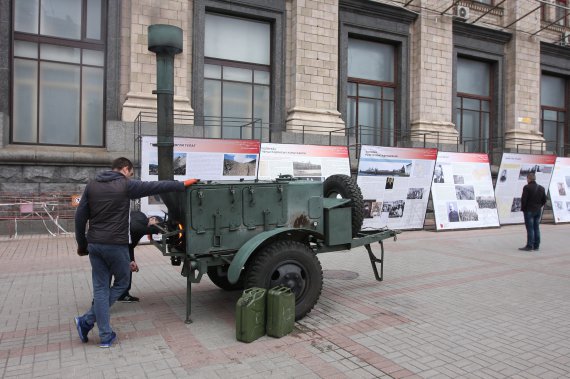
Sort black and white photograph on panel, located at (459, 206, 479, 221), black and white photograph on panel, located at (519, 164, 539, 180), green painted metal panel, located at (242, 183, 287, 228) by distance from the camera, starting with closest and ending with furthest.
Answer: green painted metal panel, located at (242, 183, 287, 228) → black and white photograph on panel, located at (459, 206, 479, 221) → black and white photograph on panel, located at (519, 164, 539, 180)

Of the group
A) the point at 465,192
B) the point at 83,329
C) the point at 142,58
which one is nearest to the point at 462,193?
the point at 465,192

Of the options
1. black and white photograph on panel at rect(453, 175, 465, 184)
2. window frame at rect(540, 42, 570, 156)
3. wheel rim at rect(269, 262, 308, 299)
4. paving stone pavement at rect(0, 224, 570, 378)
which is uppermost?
window frame at rect(540, 42, 570, 156)

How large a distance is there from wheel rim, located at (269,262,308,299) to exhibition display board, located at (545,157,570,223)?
611 inches

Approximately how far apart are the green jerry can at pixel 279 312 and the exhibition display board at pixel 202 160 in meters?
6.28

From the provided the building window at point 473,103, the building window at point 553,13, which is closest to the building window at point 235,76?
the building window at point 473,103

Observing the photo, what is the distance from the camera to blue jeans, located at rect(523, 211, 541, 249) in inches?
447

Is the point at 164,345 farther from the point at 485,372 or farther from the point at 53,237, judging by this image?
the point at 53,237

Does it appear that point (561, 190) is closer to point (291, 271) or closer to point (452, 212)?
point (452, 212)

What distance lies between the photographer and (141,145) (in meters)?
11.2

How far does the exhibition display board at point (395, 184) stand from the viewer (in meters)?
13.7

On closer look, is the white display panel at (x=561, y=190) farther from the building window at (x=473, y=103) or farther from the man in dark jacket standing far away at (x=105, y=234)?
the man in dark jacket standing far away at (x=105, y=234)

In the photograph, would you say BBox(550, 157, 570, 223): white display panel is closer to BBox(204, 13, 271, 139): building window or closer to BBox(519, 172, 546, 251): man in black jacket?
BBox(519, 172, 546, 251): man in black jacket

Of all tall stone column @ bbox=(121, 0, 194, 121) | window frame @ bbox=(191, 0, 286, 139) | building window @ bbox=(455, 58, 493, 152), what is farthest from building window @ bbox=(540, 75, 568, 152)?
tall stone column @ bbox=(121, 0, 194, 121)

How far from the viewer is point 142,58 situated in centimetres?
1396
